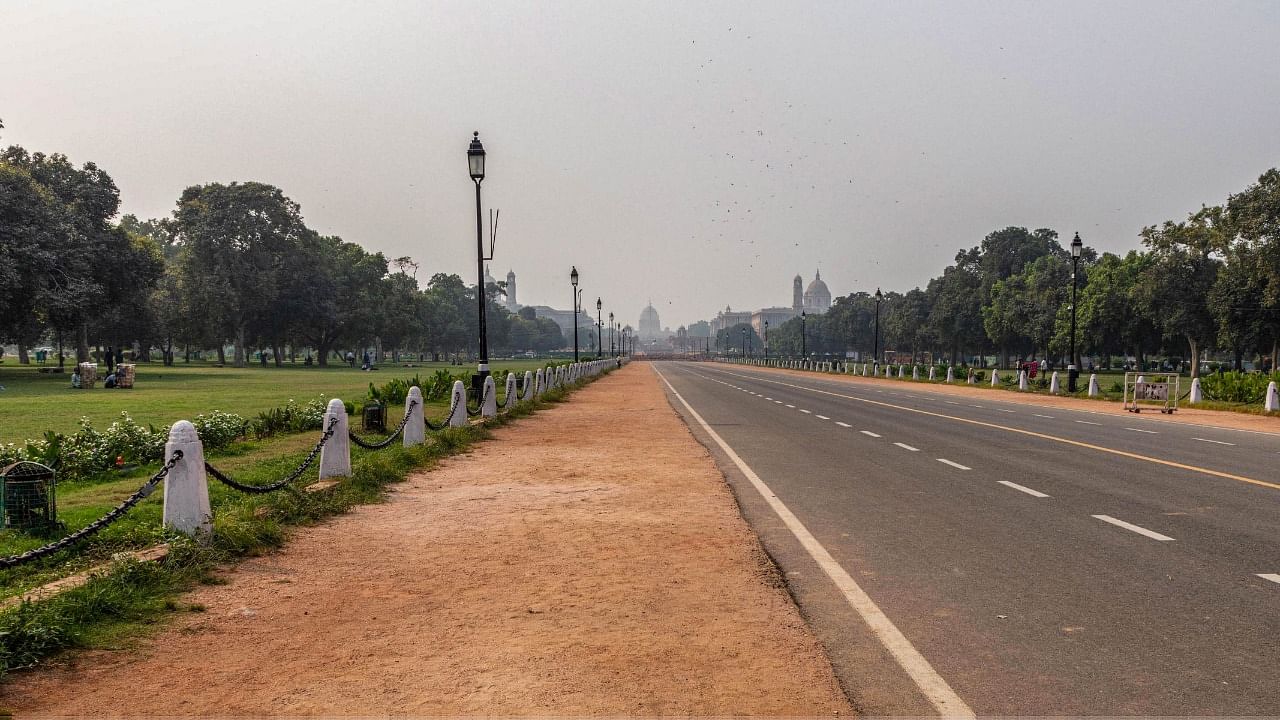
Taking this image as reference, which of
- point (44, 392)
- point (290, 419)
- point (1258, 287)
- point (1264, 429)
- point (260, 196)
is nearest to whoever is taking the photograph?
point (290, 419)

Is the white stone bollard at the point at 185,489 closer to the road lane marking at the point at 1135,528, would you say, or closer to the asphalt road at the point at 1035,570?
the asphalt road at the point at 1035,570

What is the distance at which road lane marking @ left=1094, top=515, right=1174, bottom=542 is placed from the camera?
749cm

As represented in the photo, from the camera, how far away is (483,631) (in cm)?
497

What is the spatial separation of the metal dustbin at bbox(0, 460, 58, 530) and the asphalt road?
585cm

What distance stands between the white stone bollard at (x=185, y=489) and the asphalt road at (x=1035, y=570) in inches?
178

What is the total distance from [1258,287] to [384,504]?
58.4 meters

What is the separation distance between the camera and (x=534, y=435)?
17484mm

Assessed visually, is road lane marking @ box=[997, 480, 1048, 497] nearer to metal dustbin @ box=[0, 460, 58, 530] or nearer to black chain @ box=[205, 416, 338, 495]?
black chain @ box=[205, 416, 338, 495]

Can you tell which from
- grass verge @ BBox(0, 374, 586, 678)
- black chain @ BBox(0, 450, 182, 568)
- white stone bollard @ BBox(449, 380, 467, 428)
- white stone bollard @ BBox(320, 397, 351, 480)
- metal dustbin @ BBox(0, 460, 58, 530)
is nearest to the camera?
grass verge @ BBox(0, 374, 586, 678)

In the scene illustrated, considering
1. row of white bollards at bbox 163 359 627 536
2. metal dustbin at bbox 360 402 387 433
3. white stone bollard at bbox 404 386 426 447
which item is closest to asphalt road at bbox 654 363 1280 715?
row of white bollards at bbox 163 359 627 536

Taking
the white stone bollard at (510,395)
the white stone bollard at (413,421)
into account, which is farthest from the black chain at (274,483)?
the white stone bollard at (510,395)

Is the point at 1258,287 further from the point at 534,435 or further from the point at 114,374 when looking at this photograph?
the point at 114,374

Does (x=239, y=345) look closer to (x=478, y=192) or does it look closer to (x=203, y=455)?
(x=478, y=192)

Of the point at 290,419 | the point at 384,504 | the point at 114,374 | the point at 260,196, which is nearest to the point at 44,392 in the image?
the point at 114,374
